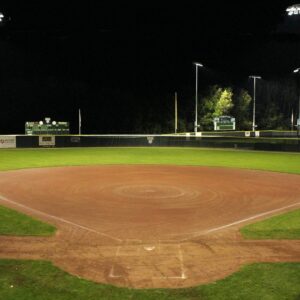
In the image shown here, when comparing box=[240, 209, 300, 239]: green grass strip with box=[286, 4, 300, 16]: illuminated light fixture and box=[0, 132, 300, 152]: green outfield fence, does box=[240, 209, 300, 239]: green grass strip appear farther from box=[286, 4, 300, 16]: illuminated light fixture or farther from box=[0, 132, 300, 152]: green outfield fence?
box=[0, 132, 300, 152]: green outfield fence

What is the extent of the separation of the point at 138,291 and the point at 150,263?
4.41 ft

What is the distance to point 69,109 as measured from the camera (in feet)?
201

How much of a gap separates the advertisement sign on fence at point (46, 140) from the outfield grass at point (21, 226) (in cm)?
2841

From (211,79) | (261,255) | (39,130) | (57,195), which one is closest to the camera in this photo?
(261,255)

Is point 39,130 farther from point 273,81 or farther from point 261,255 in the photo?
point 273,81

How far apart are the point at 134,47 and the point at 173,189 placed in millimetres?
52213

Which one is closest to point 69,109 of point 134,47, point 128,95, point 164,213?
point 128,95

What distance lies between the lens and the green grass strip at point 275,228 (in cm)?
1009

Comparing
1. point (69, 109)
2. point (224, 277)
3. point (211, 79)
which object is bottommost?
point (224, 277)

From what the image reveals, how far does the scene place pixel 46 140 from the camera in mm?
40531

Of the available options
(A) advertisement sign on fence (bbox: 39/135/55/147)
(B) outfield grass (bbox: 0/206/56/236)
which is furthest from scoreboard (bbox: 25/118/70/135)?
(B) outfield grass (bbox: 0/206/56/236)

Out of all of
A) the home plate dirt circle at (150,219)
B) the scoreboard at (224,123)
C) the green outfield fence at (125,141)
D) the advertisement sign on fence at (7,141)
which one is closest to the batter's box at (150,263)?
the home plate dirt circle at (150,219)

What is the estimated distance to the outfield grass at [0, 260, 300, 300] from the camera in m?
6.55

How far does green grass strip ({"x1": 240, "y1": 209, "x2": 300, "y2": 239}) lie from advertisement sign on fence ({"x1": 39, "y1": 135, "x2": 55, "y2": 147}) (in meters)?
31.2
